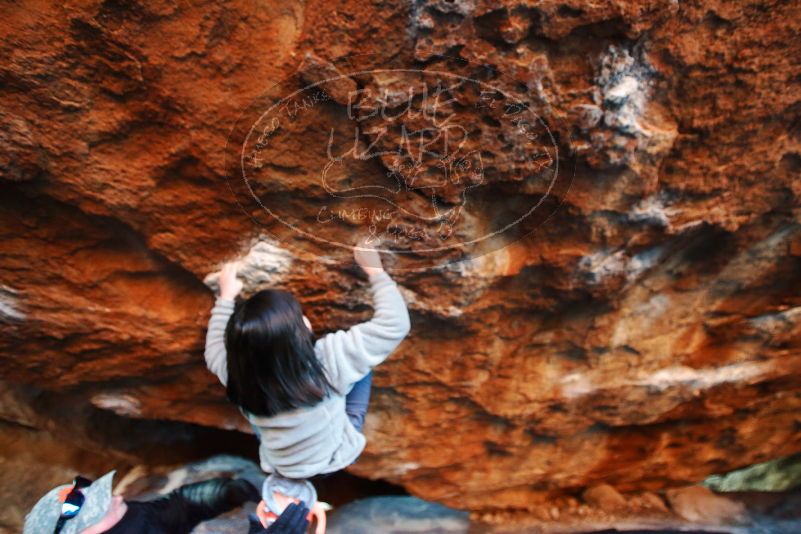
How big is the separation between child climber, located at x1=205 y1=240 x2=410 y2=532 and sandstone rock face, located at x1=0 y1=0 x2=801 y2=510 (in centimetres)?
15

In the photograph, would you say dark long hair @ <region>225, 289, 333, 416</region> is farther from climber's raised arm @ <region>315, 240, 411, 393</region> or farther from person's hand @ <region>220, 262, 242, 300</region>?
person's hand @ <region>220, 262, 242, 300</region>

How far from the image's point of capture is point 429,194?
1006 mm

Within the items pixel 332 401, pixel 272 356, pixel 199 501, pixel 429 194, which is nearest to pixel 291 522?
pixel 332 401

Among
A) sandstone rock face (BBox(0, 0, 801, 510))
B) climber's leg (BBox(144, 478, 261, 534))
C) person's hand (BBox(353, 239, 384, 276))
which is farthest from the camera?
climber's leg (BBox(144, 478, 261, 534))

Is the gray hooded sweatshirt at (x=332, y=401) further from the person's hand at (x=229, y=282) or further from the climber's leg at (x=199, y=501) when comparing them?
the climber's leg at (x=199, y=501)

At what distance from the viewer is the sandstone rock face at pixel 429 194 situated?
0.89 metres

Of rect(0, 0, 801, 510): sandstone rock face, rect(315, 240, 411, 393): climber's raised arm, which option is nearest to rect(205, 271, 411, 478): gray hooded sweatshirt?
rect(315, 240, 411, 393): climber's raised arm

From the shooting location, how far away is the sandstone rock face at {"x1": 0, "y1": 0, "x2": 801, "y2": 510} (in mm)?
887

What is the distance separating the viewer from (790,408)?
178cm

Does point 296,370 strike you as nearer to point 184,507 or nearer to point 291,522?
point 291,522

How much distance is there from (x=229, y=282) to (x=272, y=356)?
28 centimetres

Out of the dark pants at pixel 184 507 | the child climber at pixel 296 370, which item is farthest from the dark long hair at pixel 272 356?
the dark pants at pixel 184 507

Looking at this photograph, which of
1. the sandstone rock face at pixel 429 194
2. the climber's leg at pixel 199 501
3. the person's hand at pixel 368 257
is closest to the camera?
the sandstone rock face at pixel 429 194

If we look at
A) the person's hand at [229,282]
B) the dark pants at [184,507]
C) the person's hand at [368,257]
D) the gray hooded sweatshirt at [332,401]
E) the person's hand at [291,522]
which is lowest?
the dark pants at [184,507]
